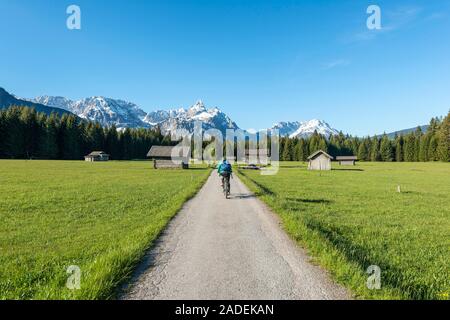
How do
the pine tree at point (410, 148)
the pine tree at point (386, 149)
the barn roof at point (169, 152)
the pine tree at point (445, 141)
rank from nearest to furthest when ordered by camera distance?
the barn roof at point (169, 152), the pine tree at point (445, 141), the pine tree at point (410, 148), the pine tree at point (386, 149)

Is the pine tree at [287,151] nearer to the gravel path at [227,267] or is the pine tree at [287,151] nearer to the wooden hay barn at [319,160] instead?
the wooden hay barn at [319,160]

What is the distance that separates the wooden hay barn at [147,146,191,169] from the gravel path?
65.3 m

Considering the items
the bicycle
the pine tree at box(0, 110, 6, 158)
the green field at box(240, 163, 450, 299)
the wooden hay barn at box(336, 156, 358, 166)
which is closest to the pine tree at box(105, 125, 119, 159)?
the pine tree at box(0, 110, 6, 158)

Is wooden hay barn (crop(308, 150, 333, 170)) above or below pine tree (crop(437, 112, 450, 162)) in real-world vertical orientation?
below

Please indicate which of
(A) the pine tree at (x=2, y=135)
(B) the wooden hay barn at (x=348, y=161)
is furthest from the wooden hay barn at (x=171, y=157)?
(B) the wooden hay barn at (x=348, y=161)

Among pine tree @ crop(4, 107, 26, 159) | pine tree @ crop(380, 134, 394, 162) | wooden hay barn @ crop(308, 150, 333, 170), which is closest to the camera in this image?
wooden hay barn @ crop(308, 150, 333, 170)

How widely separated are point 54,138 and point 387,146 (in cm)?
15679

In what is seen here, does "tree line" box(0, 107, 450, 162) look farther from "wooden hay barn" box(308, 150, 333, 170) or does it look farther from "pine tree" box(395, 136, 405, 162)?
"wooden hay barn" box(308, 150, 333, 170)

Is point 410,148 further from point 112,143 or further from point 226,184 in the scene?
point 226,184

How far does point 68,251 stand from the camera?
9.30 meters

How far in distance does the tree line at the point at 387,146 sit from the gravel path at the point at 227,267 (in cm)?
13693

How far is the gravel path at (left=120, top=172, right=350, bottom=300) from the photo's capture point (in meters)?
5.51

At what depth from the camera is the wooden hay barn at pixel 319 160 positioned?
83312 millimetres
